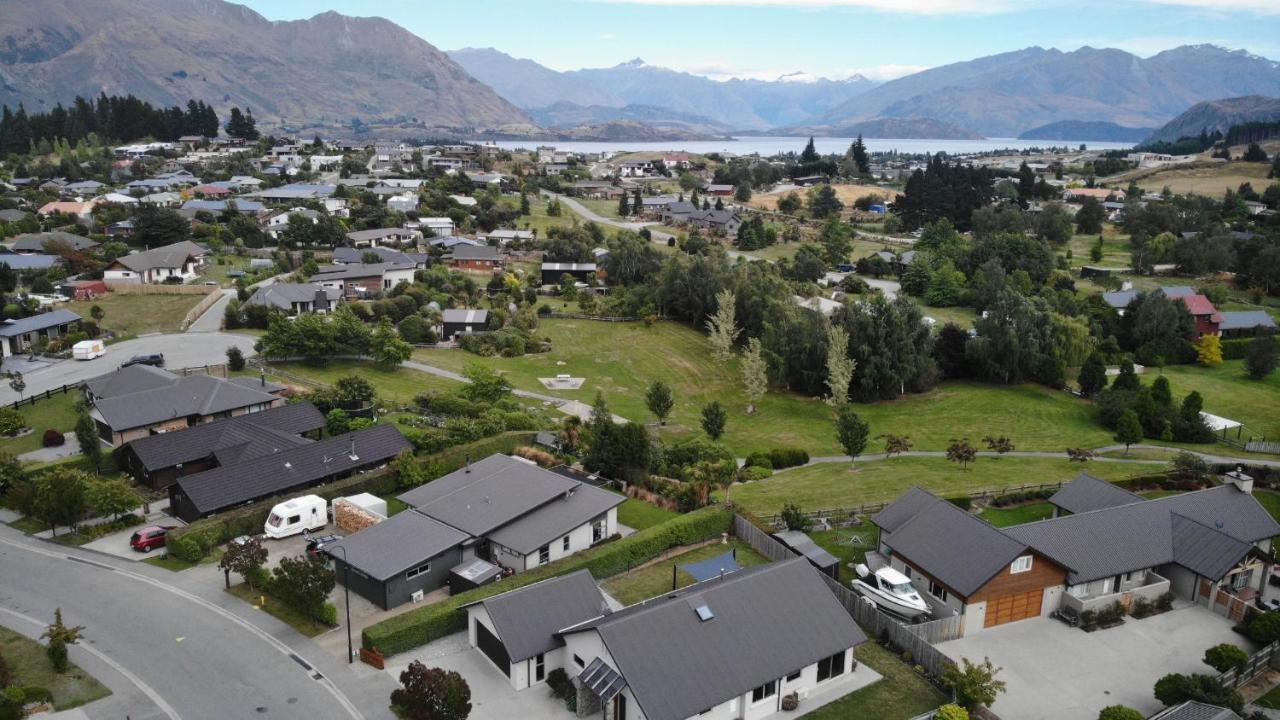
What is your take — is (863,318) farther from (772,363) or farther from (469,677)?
(469,677)

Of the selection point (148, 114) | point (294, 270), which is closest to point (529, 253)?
point (294, 270)

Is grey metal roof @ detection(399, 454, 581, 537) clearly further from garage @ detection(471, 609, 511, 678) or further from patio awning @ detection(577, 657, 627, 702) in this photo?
patio awning @ detection(577, 657, 627, 702)

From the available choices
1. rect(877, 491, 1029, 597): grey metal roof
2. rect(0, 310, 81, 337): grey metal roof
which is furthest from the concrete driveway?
rect(0, 310, 81, 337): grey metal roof

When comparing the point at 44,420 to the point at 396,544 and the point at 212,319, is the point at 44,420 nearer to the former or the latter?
the point at 212,319

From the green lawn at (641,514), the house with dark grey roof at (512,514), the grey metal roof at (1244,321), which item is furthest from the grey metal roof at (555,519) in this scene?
the grey metal roof at (1244,321)

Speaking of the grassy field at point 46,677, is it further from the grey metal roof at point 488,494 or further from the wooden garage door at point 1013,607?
the wooden garage door at point 1013,607

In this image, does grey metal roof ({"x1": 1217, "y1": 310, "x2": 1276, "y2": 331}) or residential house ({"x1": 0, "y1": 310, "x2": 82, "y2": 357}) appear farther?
grey metal roof ({"x1": 1217, "y1": 310, "x2": 1276, "y2": 331})
